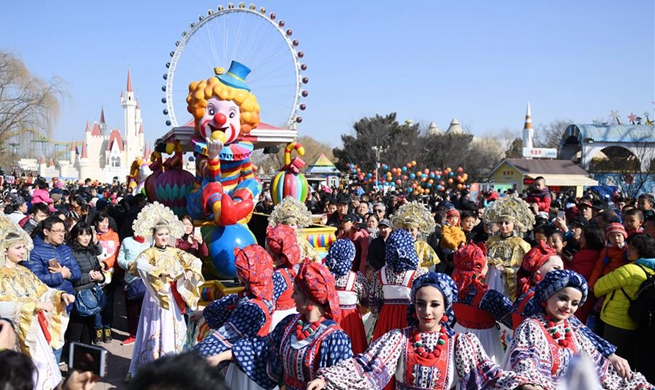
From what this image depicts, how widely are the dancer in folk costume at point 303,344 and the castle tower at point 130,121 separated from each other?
71396mm

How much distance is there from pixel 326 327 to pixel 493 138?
7874cm

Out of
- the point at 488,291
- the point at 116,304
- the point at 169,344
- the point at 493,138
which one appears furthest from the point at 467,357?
the point at 493,138

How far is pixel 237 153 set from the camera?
8.38 metres

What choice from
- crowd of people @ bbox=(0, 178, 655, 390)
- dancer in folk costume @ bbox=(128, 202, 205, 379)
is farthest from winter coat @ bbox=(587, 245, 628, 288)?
dancer in folk costume @ bbox=(128, 202, 205, 379)

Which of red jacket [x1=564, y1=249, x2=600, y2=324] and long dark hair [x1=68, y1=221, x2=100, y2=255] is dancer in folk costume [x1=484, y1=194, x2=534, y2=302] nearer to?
red jacket [x1=564, y1=249, x2=600, y2=324]

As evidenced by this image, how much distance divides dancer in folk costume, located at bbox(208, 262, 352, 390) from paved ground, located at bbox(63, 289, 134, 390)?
1.97m

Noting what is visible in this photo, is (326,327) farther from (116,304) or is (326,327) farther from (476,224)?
(116,304)

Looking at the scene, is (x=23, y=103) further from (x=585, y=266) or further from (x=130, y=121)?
(x=130, y=121)

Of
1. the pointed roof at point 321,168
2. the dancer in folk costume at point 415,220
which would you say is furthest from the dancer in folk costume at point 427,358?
the pointed roof at point 321,168

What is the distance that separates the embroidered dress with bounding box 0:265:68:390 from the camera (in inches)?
180

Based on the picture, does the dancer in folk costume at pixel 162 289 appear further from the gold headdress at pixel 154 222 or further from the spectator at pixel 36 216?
the spectator at pixel 36 216

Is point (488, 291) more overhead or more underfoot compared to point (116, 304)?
more overhead

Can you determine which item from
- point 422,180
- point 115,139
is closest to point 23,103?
point 422,180

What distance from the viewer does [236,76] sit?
8609 millimetres
